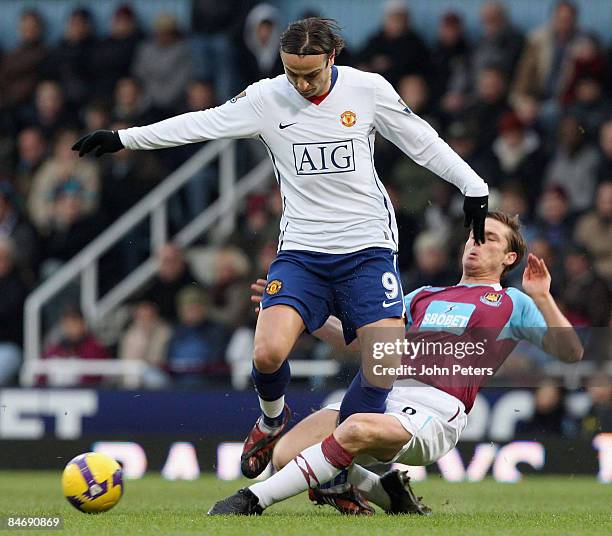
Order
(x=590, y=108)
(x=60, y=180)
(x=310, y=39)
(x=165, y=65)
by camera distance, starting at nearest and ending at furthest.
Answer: (x=310, y=39) < (x=590, y=108) < (x=60, y=180) < (x=165, y=65)

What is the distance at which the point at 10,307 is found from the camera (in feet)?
45.4

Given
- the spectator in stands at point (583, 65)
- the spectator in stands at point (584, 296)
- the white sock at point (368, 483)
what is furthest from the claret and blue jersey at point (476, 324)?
the spectator in stands at point (583, 65)

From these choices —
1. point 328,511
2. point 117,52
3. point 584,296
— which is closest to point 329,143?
point 328,511

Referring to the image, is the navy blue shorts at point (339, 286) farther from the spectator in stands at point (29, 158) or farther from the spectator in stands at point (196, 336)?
the spectator in stands at point (29, 158)

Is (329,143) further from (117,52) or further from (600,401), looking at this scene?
(117,52)

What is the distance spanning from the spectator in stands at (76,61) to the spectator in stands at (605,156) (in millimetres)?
5546

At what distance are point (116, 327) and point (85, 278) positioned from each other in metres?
0.56

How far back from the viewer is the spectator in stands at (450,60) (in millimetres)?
13945

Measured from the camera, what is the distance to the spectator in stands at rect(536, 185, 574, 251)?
1208 cm

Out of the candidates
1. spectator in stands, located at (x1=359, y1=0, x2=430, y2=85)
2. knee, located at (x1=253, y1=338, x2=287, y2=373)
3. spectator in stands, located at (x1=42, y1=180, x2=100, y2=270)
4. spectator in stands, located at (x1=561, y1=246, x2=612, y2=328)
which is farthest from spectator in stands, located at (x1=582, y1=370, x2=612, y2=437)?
spectator in stands, located at (x1=42, y1=180, x2=100, y2=270)

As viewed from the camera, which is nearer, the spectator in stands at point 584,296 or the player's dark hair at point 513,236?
the player's dark hair at point 513,236

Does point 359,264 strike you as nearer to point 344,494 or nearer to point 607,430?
point 344,494

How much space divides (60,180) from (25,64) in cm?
180

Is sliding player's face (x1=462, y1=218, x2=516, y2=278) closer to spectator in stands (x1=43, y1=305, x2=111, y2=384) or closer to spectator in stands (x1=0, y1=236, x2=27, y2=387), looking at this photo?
spectator in stands (x1=43, y1=305, x2=111, y2=384)
